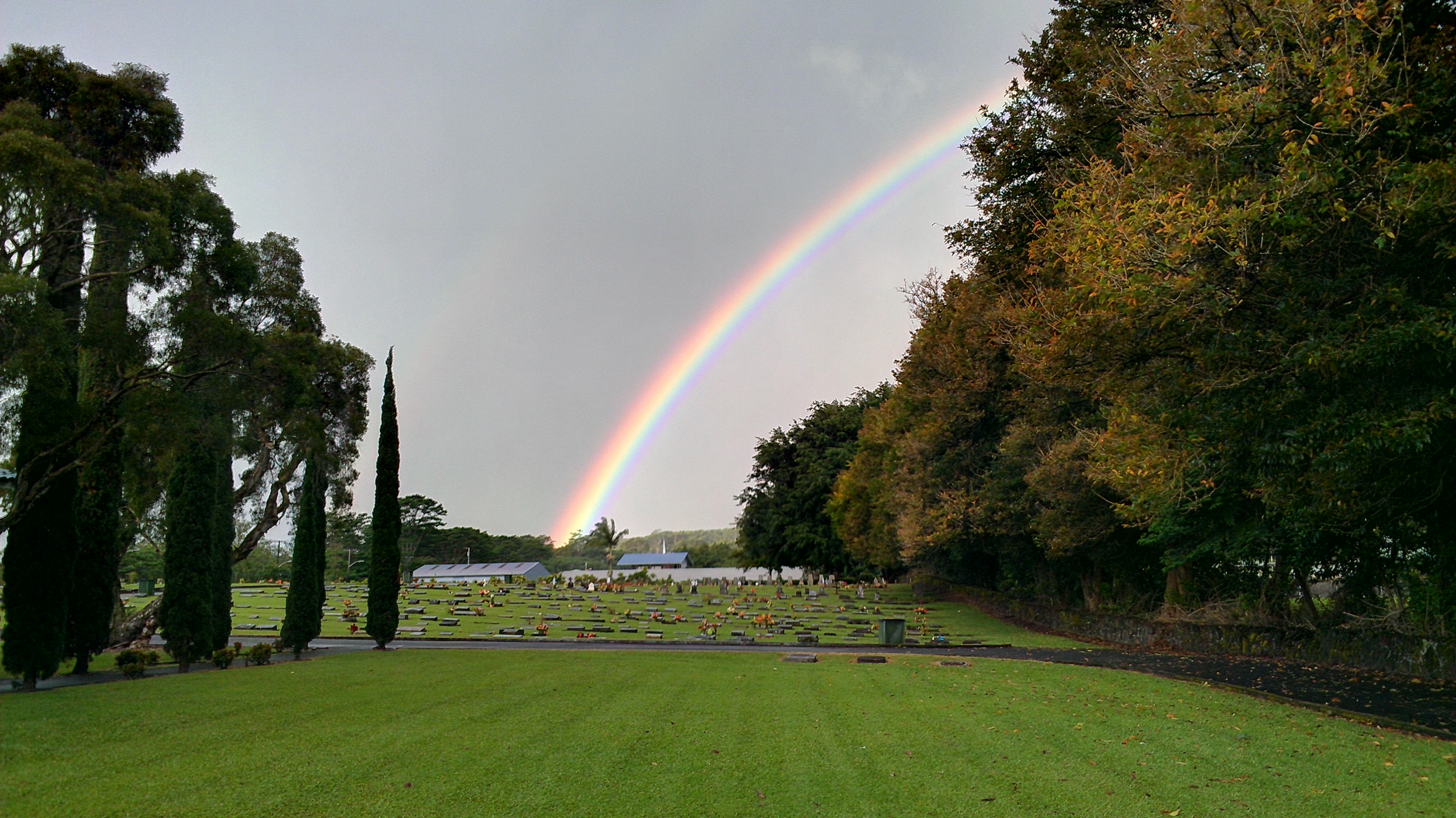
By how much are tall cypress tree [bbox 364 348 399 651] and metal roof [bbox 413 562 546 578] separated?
53.5 meters

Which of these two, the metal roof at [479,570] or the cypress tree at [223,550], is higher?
the cypress tree at [223,550]

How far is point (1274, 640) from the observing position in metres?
21.0

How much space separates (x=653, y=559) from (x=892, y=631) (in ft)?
294

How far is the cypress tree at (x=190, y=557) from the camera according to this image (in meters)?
17.6

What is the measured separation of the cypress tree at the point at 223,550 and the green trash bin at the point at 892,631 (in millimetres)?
18526

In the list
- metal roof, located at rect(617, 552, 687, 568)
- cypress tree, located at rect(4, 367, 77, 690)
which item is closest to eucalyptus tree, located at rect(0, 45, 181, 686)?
cypress tree, located at rect(4, 367, 77, 690)

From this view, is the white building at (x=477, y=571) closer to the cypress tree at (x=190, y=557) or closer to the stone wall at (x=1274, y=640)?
the stone wall at (x=1274, y=640)

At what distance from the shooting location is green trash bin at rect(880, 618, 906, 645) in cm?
2638

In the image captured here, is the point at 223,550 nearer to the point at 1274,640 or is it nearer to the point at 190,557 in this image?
the point at 190,557

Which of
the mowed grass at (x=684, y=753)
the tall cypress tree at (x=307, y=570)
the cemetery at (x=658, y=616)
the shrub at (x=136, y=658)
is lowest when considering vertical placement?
the cemetery at (x=658, y=616)

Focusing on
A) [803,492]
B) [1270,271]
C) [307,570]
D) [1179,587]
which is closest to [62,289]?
[307,570]

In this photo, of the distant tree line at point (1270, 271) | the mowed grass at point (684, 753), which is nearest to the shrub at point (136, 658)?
the mowed grass at point (684, 753)

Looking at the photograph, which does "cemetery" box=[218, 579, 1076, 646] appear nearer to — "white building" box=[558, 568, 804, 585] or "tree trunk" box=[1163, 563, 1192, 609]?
"tree trunk" box=[1163, 563, 1192, 609]

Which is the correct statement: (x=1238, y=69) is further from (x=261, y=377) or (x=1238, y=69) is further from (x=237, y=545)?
(x=237, y=545)
